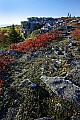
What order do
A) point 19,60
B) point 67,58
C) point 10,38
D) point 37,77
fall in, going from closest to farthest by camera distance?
point 37,77, point 67,58, point 19,60, point 10,38

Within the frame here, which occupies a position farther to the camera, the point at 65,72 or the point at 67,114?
the point at 65,72

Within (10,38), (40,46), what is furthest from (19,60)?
(10,38)

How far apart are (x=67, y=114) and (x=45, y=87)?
3746mm

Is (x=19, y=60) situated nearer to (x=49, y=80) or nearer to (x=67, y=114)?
(x=49, y=80)

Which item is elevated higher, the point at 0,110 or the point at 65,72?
the point at 65,72

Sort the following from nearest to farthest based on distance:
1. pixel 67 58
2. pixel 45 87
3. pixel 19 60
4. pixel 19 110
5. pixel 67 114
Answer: pixel 67 114 → pixel 19 110 → pixel 45 87 → pixel 67 58 → pixel 19 60

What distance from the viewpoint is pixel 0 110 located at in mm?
15359

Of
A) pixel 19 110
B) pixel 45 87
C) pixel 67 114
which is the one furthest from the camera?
pixel 45 87

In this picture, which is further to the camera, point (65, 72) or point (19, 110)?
point (65, 72)

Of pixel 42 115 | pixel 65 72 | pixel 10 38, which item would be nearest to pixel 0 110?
pixel 42 115

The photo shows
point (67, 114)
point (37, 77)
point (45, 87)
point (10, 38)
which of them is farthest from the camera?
point (10, 38)

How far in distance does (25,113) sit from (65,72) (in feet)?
20.3

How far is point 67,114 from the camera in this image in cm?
1373

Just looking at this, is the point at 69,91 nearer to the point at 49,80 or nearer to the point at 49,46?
the point at 49,80
